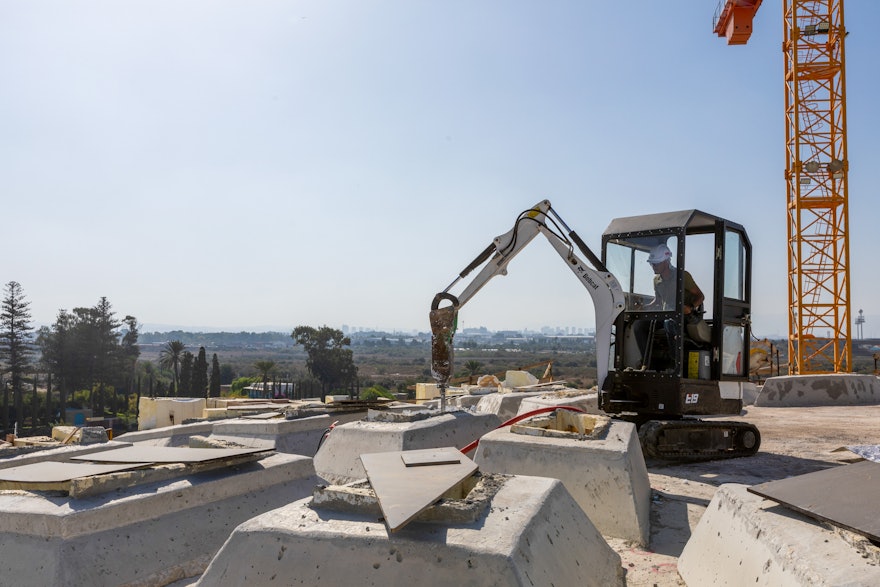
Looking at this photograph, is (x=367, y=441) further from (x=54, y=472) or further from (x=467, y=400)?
(x=467, y=400)

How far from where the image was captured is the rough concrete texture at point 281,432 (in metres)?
6.77

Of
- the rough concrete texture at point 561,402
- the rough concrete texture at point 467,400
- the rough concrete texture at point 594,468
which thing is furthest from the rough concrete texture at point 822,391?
the rough concrete texture at point 594,468

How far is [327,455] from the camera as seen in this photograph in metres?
6.21

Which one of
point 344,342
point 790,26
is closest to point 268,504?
point 790,26

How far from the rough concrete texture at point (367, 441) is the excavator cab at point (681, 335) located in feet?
8.85

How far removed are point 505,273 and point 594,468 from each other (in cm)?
462

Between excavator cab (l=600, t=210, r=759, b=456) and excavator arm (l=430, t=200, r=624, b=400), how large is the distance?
210 mm

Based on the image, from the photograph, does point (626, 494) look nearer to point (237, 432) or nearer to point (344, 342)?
point (237, 432)

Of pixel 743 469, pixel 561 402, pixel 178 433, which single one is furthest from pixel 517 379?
pixel 178 433

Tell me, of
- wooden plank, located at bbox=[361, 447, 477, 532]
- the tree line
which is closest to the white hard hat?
wooden plank, located at bbox=[361, 447, 477, 532]

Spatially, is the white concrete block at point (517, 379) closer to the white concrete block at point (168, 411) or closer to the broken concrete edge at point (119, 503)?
the white concrete block at point (168, 411)

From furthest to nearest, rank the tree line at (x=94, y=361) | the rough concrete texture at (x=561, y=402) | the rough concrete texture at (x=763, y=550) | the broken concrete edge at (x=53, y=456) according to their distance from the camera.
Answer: the tree line at (x=94, y=361), the rough concrete texture at (x=561, y=402), the broken concrete edge at (x=53, y=456), the rough concrete texture at (x=763, y=550)

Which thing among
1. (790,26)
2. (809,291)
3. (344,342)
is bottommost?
(344,342)

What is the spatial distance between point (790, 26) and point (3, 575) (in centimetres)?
3549
